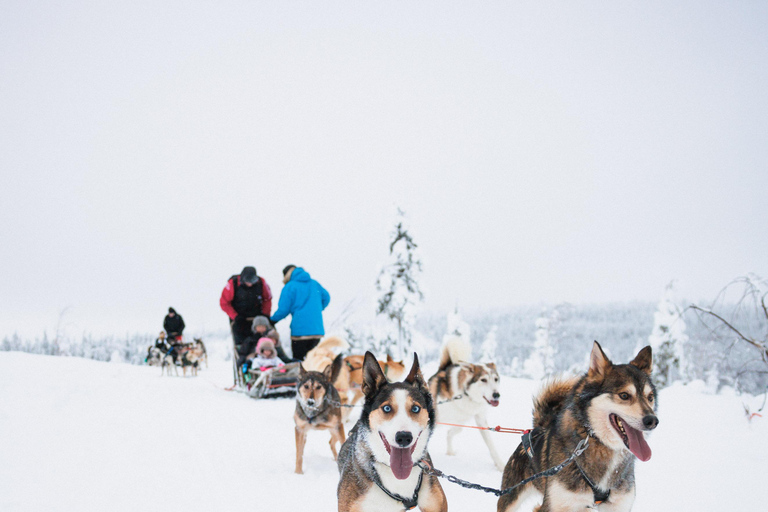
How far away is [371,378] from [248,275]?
7246 mm

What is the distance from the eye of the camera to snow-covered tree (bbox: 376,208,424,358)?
850 inches

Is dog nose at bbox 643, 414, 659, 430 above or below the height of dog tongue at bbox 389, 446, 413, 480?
above

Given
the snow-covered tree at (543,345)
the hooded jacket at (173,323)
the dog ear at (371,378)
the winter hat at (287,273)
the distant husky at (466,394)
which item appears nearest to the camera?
the dog ear at (371,378)

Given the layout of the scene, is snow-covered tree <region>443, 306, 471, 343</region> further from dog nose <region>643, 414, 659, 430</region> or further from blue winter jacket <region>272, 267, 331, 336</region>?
dog nose <region>643, 414, 659, 430</region>

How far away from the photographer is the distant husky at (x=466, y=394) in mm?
5484

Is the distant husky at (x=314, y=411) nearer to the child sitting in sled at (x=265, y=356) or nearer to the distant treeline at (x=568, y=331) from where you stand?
the child sitting in sled at (x=265, y=356)

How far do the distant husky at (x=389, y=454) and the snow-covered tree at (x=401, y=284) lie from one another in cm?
1879

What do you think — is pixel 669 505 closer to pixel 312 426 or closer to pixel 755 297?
pixel 755 297

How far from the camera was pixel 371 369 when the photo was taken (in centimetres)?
279

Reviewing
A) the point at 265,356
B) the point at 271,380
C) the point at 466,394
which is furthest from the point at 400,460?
the point at 265,356

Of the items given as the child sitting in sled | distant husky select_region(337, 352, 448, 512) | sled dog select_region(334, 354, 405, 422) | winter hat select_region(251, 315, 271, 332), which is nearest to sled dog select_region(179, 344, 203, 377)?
winter hat select_region(251, 315, 271, 332)

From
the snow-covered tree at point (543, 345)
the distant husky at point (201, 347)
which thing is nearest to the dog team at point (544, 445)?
the distant husky at point (201, 347)

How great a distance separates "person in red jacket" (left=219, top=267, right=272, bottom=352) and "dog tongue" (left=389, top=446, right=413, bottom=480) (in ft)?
24.6

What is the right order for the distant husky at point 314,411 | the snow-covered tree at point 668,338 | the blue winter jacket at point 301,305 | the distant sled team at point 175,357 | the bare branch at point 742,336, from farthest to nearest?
the snow-covered tree at point 668,338, the distant sled team at point 175,357, the blue winter jacket at point 301,305, the distant husky at point 314,411, the bare branch at point 742,336
